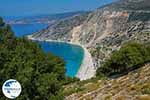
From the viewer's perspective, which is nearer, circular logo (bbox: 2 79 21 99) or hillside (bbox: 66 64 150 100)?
circular logo (bbox: 2 79 21 99)

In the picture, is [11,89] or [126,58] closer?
[11,89]

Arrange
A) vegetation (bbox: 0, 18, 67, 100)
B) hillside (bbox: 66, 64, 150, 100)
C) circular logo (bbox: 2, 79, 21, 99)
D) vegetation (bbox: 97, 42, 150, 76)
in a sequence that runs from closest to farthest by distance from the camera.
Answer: circular logo (bbox: 2, 79, 21, 99) → vegetation (bbox: 0, 18, 67, 100) → hillside (bbox: 66, 64, 150, 100) → vegetation (bbox: 97, 42, 150, 76)

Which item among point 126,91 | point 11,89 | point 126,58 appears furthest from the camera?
point 126,58

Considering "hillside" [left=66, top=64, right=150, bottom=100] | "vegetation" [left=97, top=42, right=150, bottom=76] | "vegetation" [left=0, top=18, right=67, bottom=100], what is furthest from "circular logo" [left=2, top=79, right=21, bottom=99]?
"vegetation" [left=97, top=42, right=150, bottom=76]

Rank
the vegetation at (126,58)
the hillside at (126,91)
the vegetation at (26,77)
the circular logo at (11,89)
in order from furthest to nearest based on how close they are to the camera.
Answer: the vegetation at (126,58)
the hillside at (126,91)
the vegetation at (26,77)
the circular logo at (11,89)

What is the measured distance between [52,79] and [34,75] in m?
1.66

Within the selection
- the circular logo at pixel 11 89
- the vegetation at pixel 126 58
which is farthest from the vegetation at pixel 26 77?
the vegetation at pixel 126 58

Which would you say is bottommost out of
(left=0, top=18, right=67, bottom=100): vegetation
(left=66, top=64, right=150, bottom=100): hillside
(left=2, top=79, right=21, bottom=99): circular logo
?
(left=66, top=64, right=150, bottom=100): hillside

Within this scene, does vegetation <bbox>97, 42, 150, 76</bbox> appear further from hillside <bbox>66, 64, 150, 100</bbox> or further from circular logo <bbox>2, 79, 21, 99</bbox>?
circular logo <bbox>2, 79, 21, 99</bbox>

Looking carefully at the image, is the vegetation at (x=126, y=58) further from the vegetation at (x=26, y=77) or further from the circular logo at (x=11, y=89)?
the circular logo at (x=11, y=89)

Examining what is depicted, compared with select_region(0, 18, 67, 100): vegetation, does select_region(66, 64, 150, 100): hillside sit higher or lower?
lower

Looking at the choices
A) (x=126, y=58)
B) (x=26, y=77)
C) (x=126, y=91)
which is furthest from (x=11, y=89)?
(x=126, y=58)

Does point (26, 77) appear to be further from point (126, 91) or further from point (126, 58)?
point (126, 58)

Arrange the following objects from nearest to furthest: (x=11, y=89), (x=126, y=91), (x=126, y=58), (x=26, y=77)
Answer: (x=11, y=89)
(x=26, y=77)
(x=126, y=91)
(x=126, y=58)
